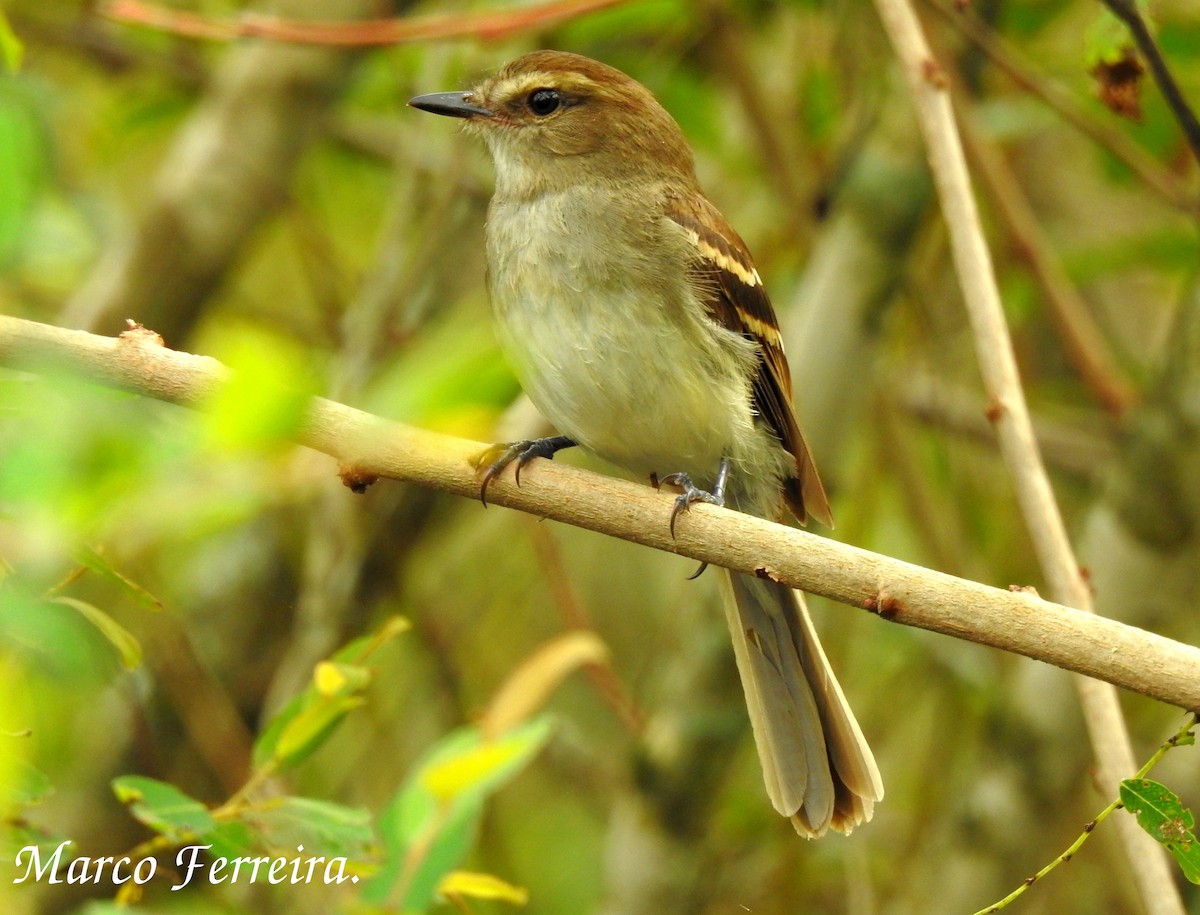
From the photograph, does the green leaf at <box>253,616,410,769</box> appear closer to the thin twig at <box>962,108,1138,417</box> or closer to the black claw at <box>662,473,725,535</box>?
the black claw at <box>662,473,725,535</box>

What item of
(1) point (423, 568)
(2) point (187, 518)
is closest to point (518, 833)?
(1) point (423, 568)

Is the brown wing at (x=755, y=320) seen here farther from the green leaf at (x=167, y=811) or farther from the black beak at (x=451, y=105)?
the green leaf at (x=167, y=811)

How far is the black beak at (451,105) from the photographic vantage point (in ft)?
10.9

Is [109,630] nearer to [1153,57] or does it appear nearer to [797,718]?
[797,718]

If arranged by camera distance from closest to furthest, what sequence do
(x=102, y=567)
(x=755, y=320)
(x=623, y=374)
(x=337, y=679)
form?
(x=102, y=567) < (x=337, y=679) < (x=623, y=374) < (x=755, y=320)

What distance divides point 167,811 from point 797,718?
1.48m

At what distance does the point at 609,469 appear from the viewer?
15.6 feet

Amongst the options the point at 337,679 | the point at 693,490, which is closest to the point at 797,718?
the point at 693,490

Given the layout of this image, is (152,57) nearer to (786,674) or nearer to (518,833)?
(518,833)

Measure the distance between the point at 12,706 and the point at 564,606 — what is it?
3053 millimetres

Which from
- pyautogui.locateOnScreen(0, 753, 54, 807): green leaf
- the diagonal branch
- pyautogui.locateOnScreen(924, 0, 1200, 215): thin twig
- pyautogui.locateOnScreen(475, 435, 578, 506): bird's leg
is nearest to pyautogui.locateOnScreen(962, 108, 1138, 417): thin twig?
pyautogui.locateOnScreen(924, 0, 1200, 215): thin twig

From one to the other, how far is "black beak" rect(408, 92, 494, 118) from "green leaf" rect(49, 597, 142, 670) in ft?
5.67

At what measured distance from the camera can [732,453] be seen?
3.18m

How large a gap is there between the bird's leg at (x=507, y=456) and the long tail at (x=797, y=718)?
0.60m
